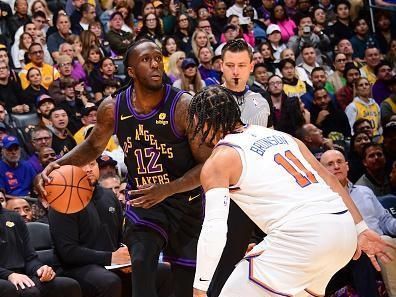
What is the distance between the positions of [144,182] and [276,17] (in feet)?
31.7

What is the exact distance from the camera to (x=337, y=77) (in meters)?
12.7

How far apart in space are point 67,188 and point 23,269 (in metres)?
1.46

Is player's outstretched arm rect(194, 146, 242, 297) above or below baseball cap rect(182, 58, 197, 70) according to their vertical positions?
below

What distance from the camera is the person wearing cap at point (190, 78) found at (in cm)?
1070

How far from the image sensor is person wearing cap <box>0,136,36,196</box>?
8633mm

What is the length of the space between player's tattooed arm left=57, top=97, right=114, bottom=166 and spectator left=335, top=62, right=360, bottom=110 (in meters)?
7.29

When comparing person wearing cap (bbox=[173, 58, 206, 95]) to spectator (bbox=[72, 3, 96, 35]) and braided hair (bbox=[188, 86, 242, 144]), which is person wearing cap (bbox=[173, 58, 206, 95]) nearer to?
spectator (bbox=[72, 3, 96, 35])

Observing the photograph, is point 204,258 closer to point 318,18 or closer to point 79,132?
point 79,132

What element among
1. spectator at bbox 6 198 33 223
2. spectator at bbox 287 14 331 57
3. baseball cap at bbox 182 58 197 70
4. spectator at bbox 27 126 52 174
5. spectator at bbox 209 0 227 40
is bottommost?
spectator at bbox 6 198 33 223

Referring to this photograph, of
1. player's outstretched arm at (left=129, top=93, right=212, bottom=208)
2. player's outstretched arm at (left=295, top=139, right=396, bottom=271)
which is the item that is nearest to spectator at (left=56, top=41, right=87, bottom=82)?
player's outstretched arm at (left=129, top=93, right=212, bottom=208)

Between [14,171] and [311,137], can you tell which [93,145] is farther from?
[311,137]

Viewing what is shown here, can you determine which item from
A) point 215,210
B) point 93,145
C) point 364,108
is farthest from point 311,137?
point 215,210

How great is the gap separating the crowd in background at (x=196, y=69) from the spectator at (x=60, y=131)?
15mm

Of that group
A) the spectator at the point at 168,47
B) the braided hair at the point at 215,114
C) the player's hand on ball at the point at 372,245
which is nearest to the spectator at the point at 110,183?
the spectator at the point at 168,47
